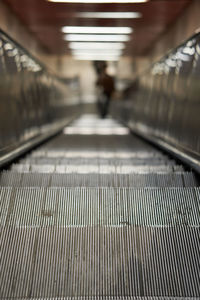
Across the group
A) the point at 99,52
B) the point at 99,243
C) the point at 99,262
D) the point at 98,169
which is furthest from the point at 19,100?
the point at 99,52

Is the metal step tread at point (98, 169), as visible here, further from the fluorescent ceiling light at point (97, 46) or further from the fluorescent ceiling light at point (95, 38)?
the fluorescent ceiling light at point (97, 46)

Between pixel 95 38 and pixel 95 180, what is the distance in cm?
1346

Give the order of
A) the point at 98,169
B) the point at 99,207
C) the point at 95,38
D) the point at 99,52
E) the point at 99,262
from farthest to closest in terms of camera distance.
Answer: the point at 99,52
the point at 95,38
the point at 98,169
the point at 99,207
the point at 99,262

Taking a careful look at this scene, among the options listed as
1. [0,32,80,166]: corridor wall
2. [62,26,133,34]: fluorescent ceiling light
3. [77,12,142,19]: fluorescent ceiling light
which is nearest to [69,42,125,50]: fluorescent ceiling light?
[62,26,133,34]: fluorescent ceiling light

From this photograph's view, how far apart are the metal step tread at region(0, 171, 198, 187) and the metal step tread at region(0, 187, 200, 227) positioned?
1.98 ft

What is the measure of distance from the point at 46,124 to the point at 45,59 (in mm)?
13165

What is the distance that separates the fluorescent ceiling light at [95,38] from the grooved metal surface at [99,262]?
46.3ft

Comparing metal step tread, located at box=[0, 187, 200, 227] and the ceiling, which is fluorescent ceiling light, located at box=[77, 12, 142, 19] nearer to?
the ceiling

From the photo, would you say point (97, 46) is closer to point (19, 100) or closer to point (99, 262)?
point (19, 100)

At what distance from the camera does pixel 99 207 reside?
2.76 m

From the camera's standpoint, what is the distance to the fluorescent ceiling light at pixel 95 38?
52.0 feet

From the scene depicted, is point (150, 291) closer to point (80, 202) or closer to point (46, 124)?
point (80, 202)

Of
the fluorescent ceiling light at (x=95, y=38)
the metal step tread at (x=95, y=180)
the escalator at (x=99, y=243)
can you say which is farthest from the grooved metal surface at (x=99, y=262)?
the fluorescent ceiling light at (x=95, y=38)

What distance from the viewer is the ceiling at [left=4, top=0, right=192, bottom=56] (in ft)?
37.9
